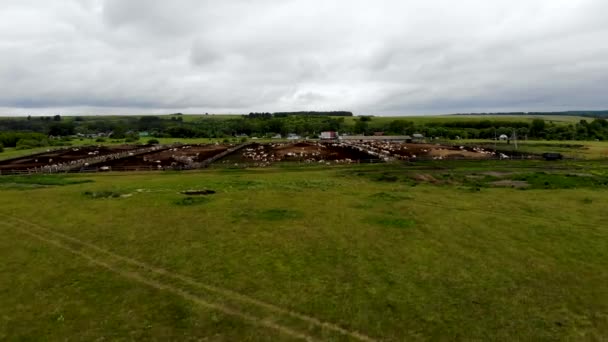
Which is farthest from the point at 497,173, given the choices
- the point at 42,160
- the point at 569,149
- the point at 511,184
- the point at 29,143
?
the point at 29,143

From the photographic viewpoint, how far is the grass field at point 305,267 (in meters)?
12.6

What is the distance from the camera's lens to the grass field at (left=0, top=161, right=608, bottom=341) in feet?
41.2

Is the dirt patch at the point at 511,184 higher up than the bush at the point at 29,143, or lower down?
lower down

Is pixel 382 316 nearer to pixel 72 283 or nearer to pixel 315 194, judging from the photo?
pixel 72 283

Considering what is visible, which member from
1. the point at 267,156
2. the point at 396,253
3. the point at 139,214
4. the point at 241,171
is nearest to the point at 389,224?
the point at 396,253

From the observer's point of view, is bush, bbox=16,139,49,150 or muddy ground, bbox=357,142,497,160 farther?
bush, bbox=16,139,49,150

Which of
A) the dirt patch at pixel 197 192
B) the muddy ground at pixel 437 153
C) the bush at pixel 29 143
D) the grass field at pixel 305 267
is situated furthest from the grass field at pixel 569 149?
the bush at pixel 29 143

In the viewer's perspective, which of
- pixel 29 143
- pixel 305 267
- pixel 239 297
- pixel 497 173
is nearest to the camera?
pixel 239 297

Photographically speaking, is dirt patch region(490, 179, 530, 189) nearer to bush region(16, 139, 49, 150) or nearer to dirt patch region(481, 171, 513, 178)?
dirt patch region(481, 171, 513, 178)

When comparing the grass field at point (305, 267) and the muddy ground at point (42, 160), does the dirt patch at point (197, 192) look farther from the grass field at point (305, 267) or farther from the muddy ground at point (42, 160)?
the muddy ground at point (42, 160)

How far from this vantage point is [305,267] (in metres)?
17.0

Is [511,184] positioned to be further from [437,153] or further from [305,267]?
[437,153]

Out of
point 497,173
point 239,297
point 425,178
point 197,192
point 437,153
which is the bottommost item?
point 239,297

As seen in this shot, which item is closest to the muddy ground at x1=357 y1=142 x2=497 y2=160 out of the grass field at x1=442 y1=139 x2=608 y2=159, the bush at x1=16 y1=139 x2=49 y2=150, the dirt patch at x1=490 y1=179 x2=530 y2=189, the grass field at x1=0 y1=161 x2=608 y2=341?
the grass field at x1=442 y1=139 x2=608 y2=159
